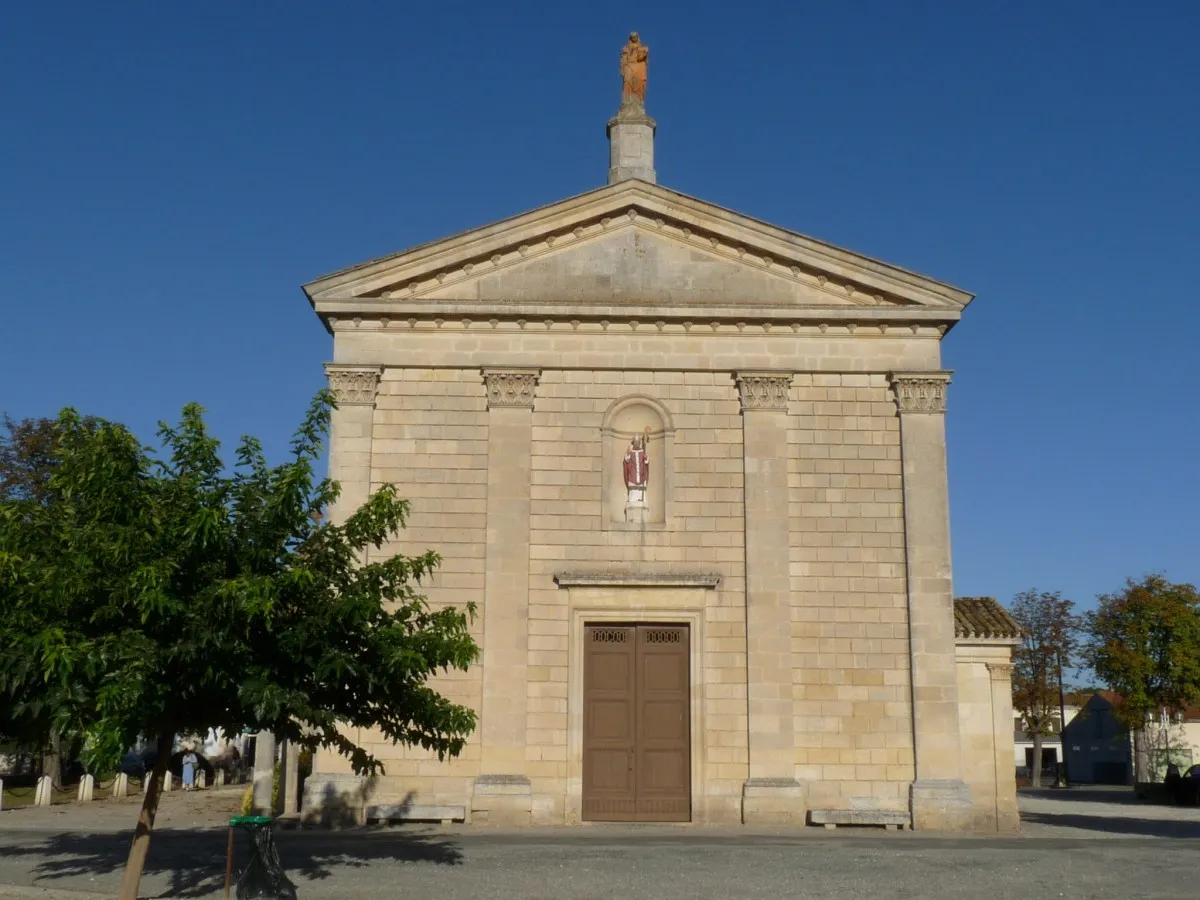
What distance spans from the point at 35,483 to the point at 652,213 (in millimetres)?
25451

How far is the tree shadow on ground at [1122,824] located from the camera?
22766mm

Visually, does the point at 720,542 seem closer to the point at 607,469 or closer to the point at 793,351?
the point at 607,469

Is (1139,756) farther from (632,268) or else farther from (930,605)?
(632,268)

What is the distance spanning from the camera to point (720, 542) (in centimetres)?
2205

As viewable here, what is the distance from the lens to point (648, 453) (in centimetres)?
2252

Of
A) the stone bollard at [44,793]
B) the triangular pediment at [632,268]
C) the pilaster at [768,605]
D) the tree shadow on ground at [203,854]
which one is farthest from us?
the stone bollard at [44,793]

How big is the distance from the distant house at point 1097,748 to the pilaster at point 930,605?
5303 centimetres

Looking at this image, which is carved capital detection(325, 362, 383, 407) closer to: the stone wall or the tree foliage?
the stone wall

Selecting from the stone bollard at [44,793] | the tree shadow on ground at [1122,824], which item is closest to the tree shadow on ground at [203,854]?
the stone bollard at [44,793]

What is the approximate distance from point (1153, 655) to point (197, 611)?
1599 inches

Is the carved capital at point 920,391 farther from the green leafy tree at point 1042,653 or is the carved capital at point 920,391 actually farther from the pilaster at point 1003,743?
the green leafy tree at point 1042,653

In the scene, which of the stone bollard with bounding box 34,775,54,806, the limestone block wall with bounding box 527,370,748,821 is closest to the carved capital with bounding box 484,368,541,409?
the limestone block wall with bounding box 527,370,748,821

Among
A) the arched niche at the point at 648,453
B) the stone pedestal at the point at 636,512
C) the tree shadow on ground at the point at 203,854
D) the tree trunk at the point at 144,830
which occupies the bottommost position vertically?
the tree shadow on ground at the point at 203,854

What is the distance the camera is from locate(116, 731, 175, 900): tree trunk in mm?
12188
